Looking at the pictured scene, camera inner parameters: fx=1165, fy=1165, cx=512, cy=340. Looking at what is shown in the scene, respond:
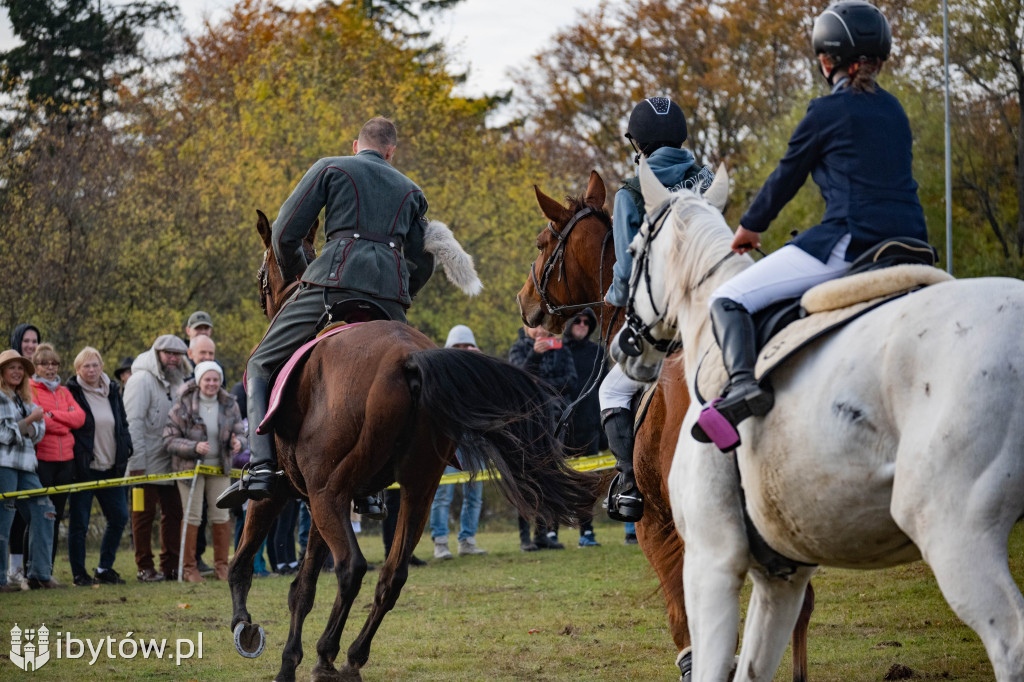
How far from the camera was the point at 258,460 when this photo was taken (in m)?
6.86

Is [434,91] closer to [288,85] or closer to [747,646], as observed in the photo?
[288,85]

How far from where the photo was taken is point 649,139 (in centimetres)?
603

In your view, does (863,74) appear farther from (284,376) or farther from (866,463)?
(284,376)

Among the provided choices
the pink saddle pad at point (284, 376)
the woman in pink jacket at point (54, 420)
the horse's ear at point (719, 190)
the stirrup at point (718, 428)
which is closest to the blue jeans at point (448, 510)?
the woman in pink jacket at point (54, 420)

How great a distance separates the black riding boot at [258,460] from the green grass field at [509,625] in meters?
1.18

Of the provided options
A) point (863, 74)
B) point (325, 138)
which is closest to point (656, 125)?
point (863, 74)

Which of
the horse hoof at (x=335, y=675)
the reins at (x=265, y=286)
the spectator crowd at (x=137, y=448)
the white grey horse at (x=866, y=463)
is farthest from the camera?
the spectator crowd at (x=137, y=448)

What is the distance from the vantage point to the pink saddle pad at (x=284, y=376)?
263 inches

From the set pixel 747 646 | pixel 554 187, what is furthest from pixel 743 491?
pixel 554 187

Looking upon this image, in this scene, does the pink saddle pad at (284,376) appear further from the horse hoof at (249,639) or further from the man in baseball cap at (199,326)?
the man in baseball cap at (199,326)

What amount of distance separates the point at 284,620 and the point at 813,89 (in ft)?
82.1

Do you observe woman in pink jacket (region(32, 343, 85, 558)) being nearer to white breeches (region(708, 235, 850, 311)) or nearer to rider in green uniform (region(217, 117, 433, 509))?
rider in green uniform (region(217, 117, 433, 509))

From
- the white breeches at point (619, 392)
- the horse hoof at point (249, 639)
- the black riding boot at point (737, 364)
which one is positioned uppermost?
the black riding boot at point (737, 364)

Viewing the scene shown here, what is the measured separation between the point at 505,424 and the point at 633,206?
5.39 ft
